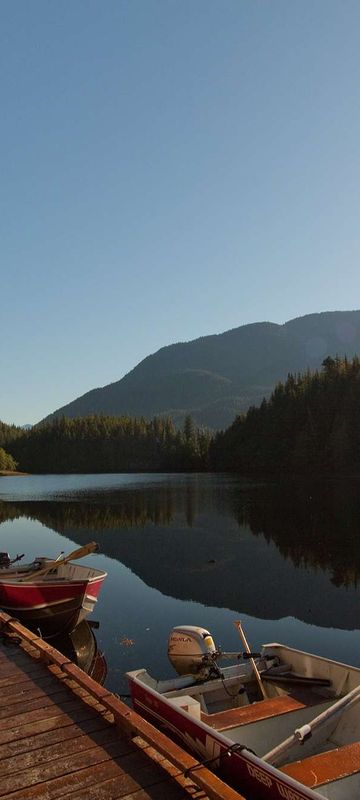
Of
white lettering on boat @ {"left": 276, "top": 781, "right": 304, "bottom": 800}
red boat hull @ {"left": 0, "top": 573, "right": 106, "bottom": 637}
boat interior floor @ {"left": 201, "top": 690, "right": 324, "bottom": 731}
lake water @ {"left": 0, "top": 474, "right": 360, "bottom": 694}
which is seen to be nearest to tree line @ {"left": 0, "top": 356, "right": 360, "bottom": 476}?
lake water @ {"left": 0, "top": 474, "right": 360, "bottom": 694}

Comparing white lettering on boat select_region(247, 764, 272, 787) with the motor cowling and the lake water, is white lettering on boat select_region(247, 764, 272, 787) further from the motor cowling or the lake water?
the lake water

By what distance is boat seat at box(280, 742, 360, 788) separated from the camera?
7.98 m

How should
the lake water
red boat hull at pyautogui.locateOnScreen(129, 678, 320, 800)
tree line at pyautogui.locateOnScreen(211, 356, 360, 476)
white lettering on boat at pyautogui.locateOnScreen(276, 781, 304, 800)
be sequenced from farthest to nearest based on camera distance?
1. tree line at pyautogui.locateOnScreen(211, 356, 360, 476)
2. the lake water
3. red boat hull at pyautogui.locateOnScreen(129, 678, 320, 800)
4. white lettering on boat at pyautogui.locateOnScreen(276, 781, 304, 800)

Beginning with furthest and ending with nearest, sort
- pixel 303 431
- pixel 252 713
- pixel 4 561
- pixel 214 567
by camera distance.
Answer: pixel 303 431 → pixel 214 567 → pixel 4 561 → pixel 252 713

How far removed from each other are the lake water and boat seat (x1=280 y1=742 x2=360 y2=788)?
8.08m

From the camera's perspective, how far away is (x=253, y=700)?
12562 mm

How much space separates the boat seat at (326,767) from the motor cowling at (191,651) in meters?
5.42

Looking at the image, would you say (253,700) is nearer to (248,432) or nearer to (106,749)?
(106,749)

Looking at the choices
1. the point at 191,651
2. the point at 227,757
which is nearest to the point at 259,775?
the point at 227,757

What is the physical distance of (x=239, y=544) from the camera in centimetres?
3841

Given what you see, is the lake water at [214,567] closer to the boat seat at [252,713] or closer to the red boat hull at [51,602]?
the red boat hull at [51,602]

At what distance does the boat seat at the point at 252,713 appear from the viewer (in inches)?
399

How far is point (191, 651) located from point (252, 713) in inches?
161

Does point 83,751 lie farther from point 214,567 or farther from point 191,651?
point 214,567
